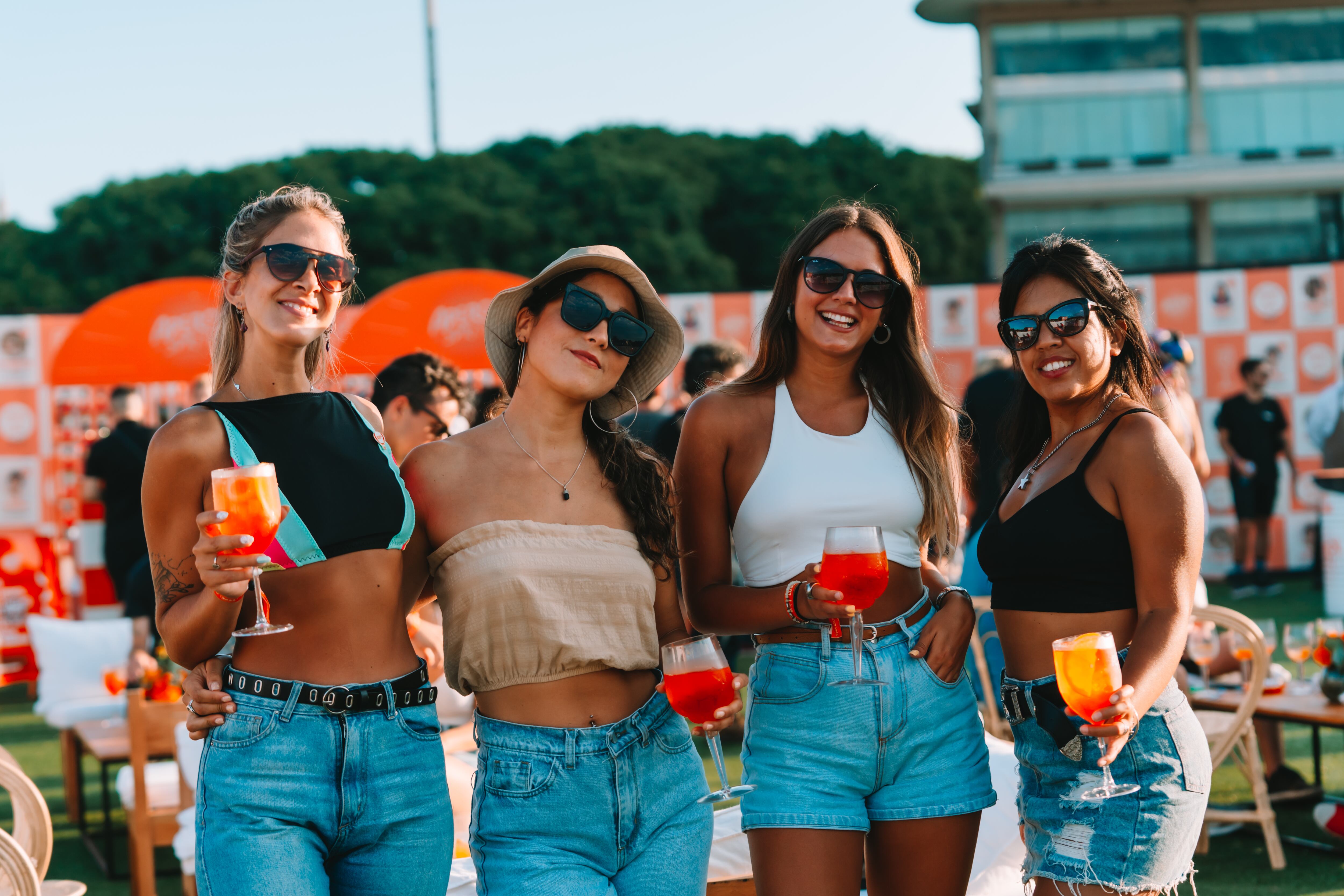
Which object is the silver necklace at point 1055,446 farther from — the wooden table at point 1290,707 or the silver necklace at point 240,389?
the wooden table at point 1290,707

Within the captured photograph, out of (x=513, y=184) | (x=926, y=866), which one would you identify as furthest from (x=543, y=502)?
(x=513, y=184)

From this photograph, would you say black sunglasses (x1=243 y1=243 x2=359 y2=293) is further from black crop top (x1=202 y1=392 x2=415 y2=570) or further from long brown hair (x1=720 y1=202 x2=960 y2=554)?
long brown hair (x1=720 y1=202 x2=960 y2=554)

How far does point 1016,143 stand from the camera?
87.2ft

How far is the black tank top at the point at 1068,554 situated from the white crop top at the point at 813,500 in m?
0.21

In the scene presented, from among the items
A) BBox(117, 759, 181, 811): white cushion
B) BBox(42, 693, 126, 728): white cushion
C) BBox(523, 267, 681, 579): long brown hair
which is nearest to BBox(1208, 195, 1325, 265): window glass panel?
BBox(42, 693, 126, 728): white cushion

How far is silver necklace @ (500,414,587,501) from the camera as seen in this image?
7.37ft

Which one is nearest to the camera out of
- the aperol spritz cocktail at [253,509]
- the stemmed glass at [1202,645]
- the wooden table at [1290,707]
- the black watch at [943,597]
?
the aperol spritz cocktail at [253,509]

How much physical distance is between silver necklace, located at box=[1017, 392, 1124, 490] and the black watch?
25 centimetres

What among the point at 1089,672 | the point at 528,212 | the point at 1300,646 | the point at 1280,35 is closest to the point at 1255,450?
the point at 1300,646

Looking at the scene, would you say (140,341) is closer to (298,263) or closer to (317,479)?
(298,263)

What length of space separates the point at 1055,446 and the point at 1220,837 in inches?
135

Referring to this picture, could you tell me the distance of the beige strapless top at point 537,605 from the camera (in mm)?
2102

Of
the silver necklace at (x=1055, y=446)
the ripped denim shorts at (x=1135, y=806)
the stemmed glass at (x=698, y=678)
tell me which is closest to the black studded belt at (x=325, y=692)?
the stemmed glass at (x=698, y=678)

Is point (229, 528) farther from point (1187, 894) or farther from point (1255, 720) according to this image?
point (1255, 720)
